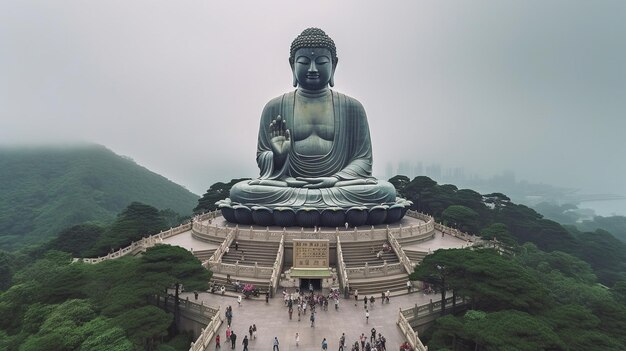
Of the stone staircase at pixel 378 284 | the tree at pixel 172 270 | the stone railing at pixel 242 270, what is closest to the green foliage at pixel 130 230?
the stone railing at pixel 242 270

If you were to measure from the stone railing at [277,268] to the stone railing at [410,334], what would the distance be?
4936 millimetres

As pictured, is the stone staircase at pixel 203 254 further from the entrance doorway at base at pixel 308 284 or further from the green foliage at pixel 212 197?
the green foliage at pixel 212 197

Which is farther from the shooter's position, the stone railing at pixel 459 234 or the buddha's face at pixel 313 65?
the buddha's face at pixel 313 65

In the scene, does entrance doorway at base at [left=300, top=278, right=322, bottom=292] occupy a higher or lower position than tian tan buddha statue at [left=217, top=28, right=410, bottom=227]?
lower

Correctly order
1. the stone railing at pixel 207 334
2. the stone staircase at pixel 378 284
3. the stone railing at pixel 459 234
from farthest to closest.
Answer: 1. the stone railing at pixel 459 234
2. the stone staircase at pixel 378 284
3. the stone railing at pixel 207 334


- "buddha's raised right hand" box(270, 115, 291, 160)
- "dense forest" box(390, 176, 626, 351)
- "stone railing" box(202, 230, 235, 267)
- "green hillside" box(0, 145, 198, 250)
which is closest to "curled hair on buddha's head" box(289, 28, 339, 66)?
"buddha's raised right hand" box(270, 115, 291, 160)

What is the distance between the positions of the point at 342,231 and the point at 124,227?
13195mm

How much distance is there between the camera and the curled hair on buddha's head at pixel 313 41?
2494 centimetres

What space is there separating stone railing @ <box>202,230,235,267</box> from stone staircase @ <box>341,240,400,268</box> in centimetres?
533

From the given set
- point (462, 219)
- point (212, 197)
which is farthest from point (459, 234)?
point (212, 197)

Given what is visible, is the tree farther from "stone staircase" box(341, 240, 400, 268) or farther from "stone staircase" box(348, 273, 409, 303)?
"stone staircase" box(341, 240, 400, 268)

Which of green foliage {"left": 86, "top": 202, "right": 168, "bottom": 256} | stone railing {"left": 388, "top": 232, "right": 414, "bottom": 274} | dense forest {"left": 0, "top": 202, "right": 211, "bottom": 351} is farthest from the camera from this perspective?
green foliage {"left": 86, "top": 202, "right": 168, "bottom": 256}

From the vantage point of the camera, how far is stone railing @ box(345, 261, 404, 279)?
16500 mm

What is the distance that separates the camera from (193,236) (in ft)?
74.0
